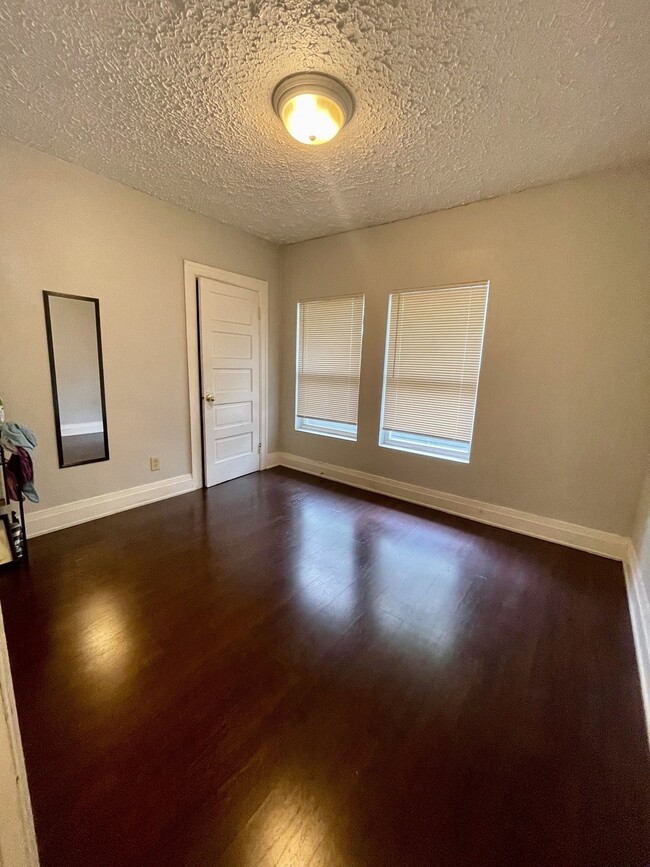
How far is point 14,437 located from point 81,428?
686 mm

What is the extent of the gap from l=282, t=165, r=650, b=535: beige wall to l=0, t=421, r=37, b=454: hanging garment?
9.71ft

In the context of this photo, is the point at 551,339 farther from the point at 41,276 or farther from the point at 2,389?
the point at 2,389

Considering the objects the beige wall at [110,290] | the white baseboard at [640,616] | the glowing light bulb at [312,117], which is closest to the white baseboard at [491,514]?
the white baseboard at [640,616]

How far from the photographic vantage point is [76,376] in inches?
106

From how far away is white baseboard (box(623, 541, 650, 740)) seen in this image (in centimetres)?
150

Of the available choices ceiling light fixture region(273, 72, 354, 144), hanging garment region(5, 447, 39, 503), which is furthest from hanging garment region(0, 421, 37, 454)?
ceiling light fixture region(273, 72, 354, 144)

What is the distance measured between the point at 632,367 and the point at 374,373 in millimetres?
1987

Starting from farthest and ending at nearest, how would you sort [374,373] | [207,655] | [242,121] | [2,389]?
[374,373]
[2,389]
[242,121]
[207,655]

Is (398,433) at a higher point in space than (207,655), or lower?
higher

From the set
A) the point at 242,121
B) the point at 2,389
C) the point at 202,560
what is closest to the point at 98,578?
the point at 202,560

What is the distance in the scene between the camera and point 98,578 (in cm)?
214

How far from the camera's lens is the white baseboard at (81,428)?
2674 millimetres

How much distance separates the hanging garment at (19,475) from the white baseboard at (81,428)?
0.51 metres

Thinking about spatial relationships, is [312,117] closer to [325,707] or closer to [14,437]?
[14,437]
